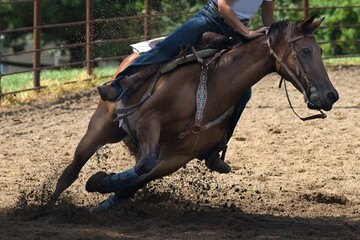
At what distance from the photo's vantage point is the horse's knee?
5.73 meters

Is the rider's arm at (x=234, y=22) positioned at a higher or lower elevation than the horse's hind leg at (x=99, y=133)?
higher

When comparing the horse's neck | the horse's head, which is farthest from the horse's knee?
the horse's head

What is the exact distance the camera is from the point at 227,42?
6113 millimetres

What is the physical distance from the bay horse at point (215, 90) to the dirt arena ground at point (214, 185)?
0.54 m

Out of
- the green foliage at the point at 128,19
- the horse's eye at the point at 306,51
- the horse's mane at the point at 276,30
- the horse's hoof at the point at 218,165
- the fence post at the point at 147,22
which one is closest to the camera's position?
the horse's eye at the point at 306,51

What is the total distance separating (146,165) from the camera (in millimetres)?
5730

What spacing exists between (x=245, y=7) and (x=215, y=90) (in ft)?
2.28

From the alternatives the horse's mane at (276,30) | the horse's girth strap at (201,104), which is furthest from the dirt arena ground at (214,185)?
the horse's mane at (276,30)

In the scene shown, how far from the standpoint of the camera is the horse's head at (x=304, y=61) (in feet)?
18.1

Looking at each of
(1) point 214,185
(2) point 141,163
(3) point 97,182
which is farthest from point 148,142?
(1) point 214,185

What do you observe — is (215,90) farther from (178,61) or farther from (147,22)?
(147,22)

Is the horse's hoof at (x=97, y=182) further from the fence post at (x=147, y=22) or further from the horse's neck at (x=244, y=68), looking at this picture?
the fence post at (x=147, y=22)

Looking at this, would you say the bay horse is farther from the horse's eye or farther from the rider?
the rider

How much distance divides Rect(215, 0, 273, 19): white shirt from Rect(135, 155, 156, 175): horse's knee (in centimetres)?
129
